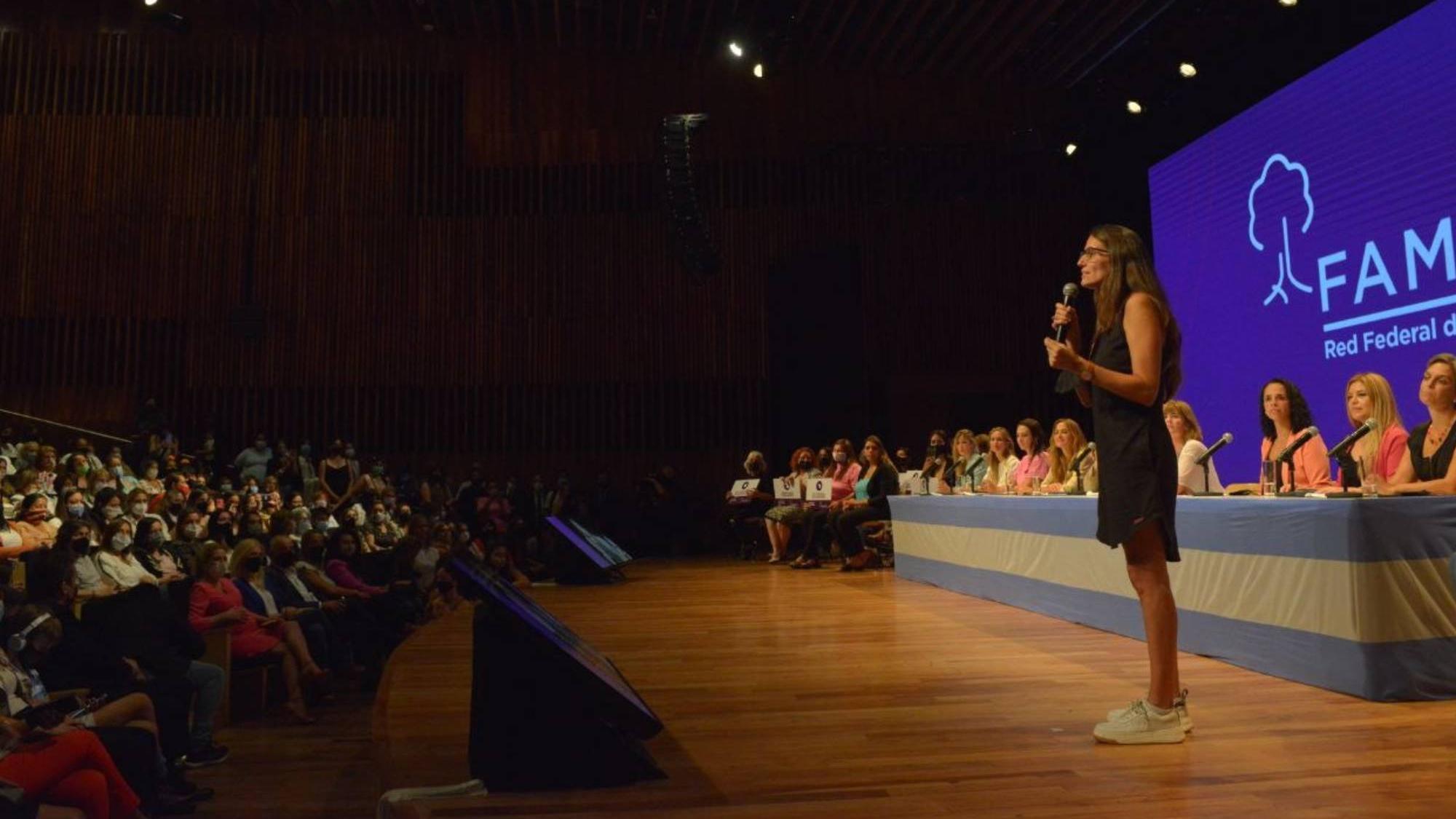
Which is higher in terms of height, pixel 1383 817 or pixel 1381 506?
pixel 1381 506

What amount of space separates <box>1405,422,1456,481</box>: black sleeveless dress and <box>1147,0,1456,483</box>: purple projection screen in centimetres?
197

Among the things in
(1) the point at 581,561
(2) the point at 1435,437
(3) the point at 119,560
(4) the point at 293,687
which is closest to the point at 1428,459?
(2) the point at 1435,437

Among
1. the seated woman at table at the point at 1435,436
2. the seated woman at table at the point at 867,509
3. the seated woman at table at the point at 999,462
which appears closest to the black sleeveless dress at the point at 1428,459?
the seated woman at table at the point at 1435,436

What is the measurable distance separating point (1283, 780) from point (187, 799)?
9.56ft

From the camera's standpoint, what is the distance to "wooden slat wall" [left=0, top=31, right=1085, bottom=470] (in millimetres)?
11508

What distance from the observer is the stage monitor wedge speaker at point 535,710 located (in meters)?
1.88

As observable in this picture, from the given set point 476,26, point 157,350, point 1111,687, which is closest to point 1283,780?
point 1111,687

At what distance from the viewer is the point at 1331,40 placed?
6.58m

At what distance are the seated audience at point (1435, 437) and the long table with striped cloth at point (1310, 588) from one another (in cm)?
87

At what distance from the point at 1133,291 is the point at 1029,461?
13.1ft

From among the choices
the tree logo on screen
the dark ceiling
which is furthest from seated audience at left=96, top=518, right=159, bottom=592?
the dark ceiling

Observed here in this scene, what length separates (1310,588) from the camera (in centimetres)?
283

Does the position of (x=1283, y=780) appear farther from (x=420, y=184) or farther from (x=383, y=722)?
(x=420, y=184)

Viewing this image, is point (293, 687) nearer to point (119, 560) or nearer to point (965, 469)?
point (119, 560)
